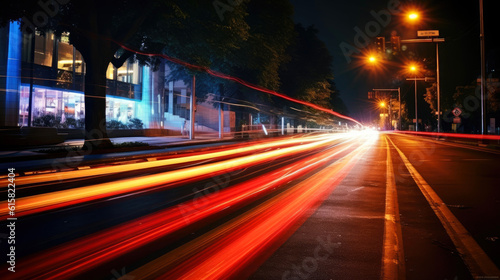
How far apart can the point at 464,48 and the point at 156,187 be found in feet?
127

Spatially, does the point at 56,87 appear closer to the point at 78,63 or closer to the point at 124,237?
the point at 78,63

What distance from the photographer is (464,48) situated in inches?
1524

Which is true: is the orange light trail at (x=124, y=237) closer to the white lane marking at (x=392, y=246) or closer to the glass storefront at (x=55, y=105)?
the white lane marking at (x=392, y=246)

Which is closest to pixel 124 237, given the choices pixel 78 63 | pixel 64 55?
pixel 64 55

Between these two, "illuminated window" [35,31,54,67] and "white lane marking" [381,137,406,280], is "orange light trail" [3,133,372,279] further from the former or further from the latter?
"illuminated window" [35,31,54,67]

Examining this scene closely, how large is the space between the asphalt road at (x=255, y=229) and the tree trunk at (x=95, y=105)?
989 cm

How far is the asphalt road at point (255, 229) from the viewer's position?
400 cm

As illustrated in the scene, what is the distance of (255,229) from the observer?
5535mm

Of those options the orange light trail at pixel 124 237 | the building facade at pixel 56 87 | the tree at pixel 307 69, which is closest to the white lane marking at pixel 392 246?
the orange light trail at pixel 124 237

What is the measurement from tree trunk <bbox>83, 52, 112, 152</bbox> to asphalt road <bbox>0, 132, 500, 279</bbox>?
989cm

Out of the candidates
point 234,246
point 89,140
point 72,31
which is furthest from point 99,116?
point 234,246

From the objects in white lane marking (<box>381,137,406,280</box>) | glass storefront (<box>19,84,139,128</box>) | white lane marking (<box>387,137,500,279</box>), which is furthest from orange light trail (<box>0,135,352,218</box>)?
glass storefront (<box>19,84,139,128</box>)

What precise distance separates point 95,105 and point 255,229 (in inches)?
668

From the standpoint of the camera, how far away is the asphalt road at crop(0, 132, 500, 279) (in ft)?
13.1
